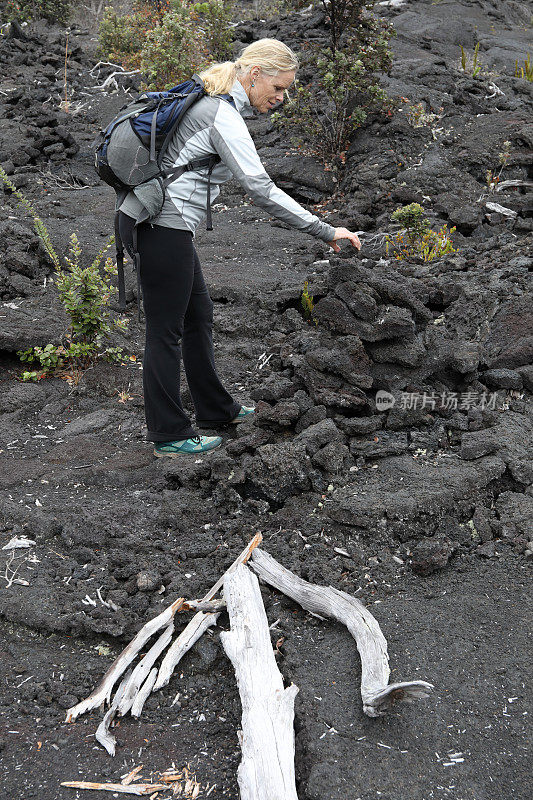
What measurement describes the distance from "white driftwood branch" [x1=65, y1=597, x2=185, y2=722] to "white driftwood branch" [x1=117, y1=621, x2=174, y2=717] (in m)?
0.04

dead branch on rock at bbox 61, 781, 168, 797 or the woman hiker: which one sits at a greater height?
the woman hiker

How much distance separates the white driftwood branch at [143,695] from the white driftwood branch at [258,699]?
27cm

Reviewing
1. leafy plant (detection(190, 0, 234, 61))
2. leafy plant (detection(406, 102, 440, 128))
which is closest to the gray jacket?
leafy plant (detection(406, 102, 440, 128))

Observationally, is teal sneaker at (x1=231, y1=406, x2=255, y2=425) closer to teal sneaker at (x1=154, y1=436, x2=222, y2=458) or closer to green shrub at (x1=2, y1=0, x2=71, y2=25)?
teal sneaker at (x1=154, y1=436, x2=222, y2=458)

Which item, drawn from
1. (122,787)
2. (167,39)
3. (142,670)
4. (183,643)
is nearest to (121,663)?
(142,670)

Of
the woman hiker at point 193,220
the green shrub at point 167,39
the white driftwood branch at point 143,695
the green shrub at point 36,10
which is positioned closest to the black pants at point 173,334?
the woman hiker at point 193,220

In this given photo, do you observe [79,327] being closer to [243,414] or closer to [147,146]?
[243,414]

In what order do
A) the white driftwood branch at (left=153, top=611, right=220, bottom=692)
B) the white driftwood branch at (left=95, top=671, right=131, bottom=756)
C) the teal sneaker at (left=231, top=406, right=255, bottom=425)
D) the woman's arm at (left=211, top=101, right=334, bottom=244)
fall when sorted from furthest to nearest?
the teal sneaker at (left=231, top=406, right=255, bottom=425)
the woman's arm at (left=211, top=101, right=334, bottom=244)
the white driftwood branch at (left=153, top=611, right=220, bottom=692)
the white driftwood branch at (left=95, top=671, right=131, bottom=756)

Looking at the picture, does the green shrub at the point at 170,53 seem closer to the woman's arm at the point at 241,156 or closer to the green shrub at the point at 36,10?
the green shrub at the point at 36,10

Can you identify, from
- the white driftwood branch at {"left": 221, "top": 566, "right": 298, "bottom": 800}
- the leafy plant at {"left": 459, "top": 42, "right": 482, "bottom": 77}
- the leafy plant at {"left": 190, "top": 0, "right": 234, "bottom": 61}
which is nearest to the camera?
the white driftwood branch at {"left": 221, "top": 566, "right": 298, "bottom": 800}

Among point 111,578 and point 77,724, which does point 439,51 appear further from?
point 77,724

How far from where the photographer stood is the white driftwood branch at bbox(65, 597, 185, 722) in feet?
7.84

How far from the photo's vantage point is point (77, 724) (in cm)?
236

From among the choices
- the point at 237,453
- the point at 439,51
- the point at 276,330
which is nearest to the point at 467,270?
the point at 276,330
